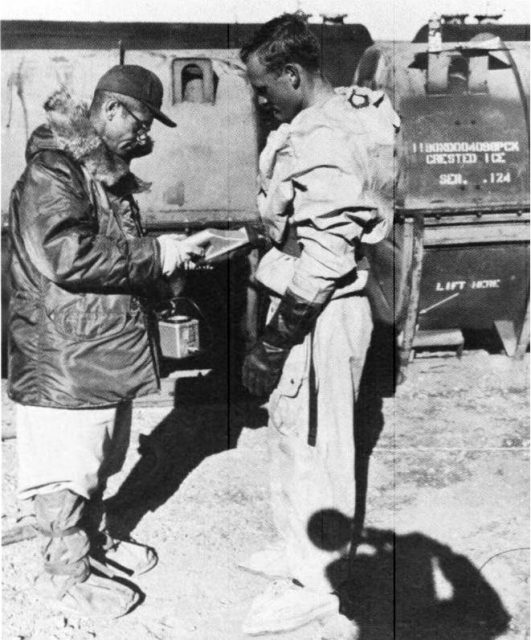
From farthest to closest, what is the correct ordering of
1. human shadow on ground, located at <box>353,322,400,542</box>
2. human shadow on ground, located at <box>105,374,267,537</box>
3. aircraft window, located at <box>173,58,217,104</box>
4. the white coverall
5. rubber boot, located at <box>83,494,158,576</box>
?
aircraft window, located at <box>173,58,217,104</box> → human shadow on ground, located at <box>353,322,400,542</box> → human shadow on ground, located at <box>105,374,267,537</box> → rubber boot, located at <box>83,494,158,576</box> → the white coverall

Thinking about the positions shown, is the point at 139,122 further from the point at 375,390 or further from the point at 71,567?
the point at 375,390

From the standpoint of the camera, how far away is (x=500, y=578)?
3.30 metres

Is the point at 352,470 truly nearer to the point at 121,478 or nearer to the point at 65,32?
the point at 121,478

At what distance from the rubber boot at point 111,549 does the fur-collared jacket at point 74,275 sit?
64 cm

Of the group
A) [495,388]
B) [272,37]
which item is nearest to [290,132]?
[272,37]

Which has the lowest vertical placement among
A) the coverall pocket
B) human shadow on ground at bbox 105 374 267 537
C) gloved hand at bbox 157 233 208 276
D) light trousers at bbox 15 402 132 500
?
human shadow on ground at bbox 105 374 267 537

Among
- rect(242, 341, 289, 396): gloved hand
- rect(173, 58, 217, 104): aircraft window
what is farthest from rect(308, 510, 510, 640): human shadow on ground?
rect(173, 58, 217, 104): aircraft window

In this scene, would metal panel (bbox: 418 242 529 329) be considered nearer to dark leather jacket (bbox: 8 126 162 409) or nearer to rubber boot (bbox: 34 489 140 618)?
dark leather jacket (bbox: 8 126 162 409)

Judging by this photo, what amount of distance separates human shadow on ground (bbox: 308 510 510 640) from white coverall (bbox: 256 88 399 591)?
116mm

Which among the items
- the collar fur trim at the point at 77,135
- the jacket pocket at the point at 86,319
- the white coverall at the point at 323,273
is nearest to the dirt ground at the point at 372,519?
the white coverall at the point at 323,273

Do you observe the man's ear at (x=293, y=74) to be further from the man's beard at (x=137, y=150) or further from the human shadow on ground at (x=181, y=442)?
the human shadow on ground at (x=181, y=442)

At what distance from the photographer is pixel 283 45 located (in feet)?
8.80

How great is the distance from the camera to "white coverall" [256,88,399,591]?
2.62 metres

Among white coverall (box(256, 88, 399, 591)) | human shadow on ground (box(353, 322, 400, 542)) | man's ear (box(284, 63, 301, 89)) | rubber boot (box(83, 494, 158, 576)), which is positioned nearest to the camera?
white coverall (box(256, 88, 399, 591))
